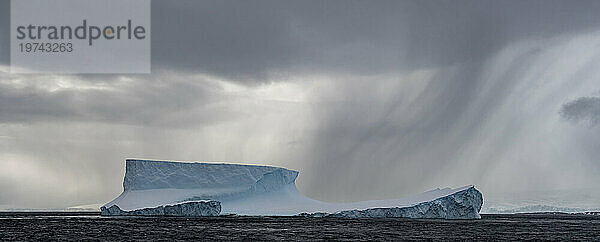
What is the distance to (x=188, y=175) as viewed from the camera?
68.6 meters

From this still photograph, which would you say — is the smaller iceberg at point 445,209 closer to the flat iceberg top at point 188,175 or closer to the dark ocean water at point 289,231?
the dark ocean water at point 289,231

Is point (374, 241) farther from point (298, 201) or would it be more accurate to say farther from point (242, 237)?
point (298, 201)

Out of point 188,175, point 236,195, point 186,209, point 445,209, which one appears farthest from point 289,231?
point 236,195

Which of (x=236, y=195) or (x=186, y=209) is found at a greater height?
(x=236, y=195)

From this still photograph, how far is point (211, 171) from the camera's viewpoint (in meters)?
69.1

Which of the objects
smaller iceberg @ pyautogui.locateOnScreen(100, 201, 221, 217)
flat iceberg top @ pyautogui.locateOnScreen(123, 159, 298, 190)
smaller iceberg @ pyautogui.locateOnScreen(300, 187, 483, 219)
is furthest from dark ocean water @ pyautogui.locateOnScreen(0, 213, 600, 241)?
flat iceberg top @ pyautogui.locateOnScreen(123, 159, 298, 190)

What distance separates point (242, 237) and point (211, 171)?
3723 centimetres

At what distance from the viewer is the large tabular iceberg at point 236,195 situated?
5875 centimetres

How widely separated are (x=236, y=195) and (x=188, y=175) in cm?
648

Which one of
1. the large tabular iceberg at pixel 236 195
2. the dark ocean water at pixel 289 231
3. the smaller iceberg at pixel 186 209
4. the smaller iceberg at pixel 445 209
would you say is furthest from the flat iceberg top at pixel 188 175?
the dark ocean water at pixel 289 231

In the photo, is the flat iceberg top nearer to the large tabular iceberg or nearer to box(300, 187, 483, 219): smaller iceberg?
the large tabular iceberg

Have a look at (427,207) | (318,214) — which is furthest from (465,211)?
(318,214)

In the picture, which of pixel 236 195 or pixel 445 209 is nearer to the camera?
pixel 445 209

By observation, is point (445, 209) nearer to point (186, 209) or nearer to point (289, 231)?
point (289, 231)
